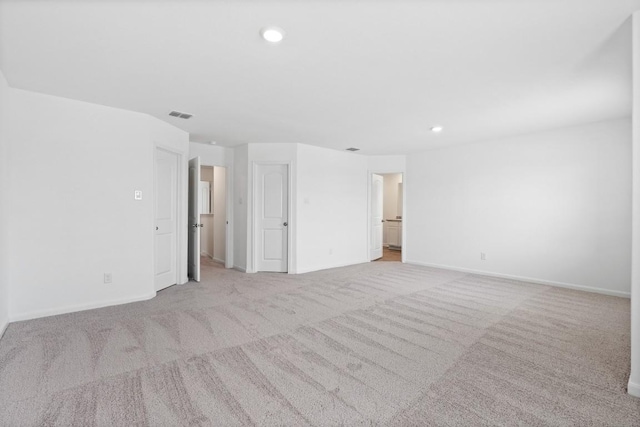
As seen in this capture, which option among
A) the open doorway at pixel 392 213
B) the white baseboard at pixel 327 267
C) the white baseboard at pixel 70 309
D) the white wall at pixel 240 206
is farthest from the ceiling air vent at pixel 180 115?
the open doorway at pixel 392 213

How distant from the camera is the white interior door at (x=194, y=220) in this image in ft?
16.1

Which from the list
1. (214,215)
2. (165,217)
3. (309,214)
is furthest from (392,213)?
(165,217)

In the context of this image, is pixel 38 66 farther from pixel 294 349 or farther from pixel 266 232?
pixel 266 232

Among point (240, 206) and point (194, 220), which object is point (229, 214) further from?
point (194, 220)

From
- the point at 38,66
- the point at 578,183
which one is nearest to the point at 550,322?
the point at 578,183

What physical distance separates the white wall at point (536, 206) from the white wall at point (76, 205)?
16.9 feet

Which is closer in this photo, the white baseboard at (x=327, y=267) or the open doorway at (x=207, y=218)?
the open doorway at (x=207, y=218)

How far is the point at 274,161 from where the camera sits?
563cm

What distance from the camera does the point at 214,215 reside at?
6.95 metres

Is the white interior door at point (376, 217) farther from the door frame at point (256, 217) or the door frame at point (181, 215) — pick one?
the door frame at point (181, 215)

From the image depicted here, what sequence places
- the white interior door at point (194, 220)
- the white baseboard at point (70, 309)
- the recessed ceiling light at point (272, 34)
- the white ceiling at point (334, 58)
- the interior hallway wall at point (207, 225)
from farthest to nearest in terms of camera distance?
1. the interior hallway wall at point (207, 225)
2. the white interior door at point (194, 220)
3. the white baseboard at point (70, 309)
4. the recessed ceiling light at point (272, 34)
5. the white ceiling at point (334, 58)

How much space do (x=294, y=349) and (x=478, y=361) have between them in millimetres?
1464

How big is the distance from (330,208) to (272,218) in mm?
1209

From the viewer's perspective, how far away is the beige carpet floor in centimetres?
179
